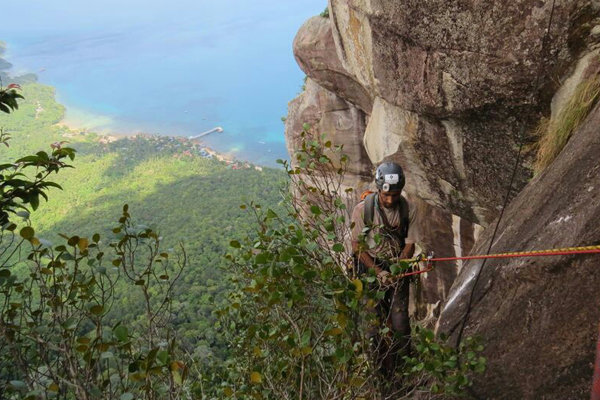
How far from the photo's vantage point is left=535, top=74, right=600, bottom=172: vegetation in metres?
5.06

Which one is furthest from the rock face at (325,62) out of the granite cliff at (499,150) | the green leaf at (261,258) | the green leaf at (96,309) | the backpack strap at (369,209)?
the green leaf at (96,309)

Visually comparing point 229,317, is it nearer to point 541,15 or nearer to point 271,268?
point 271,268

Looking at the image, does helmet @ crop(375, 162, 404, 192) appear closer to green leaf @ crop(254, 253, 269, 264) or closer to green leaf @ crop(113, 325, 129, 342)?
green leaf @ crop(254, 253, 269, 264)

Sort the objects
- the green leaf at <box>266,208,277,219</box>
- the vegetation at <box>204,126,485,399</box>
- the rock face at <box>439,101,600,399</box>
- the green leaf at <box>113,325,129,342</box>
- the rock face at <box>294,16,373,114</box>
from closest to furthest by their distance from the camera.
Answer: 1. the green leaf at <box>113,325,129,342</box>
2. the vegetation at <box>204,126,485,399</box>
3. the rock face at <box>439,101,600,399</box>
4. the green leaf at <box>266,208,277,219</box>
5. the rock face at <box>294,16,373,114</box>

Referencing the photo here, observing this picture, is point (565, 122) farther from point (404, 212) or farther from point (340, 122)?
point (340, 122)

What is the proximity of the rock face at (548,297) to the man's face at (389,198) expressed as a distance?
1.06m

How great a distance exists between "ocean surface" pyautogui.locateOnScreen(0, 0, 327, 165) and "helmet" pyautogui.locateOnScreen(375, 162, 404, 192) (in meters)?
72.1

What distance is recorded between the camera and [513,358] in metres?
4.00

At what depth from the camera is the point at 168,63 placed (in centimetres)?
12631

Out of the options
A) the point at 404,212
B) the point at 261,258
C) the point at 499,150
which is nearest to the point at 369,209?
the point at 404,212

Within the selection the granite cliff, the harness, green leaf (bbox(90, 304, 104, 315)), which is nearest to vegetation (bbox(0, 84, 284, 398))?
the granite cliff

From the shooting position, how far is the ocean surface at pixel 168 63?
91.8m

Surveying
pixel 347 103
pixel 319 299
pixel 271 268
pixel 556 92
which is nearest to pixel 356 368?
pixel 319 299

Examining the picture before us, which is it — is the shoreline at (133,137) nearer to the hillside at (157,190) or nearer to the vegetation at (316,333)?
the hillside at (157,190)
